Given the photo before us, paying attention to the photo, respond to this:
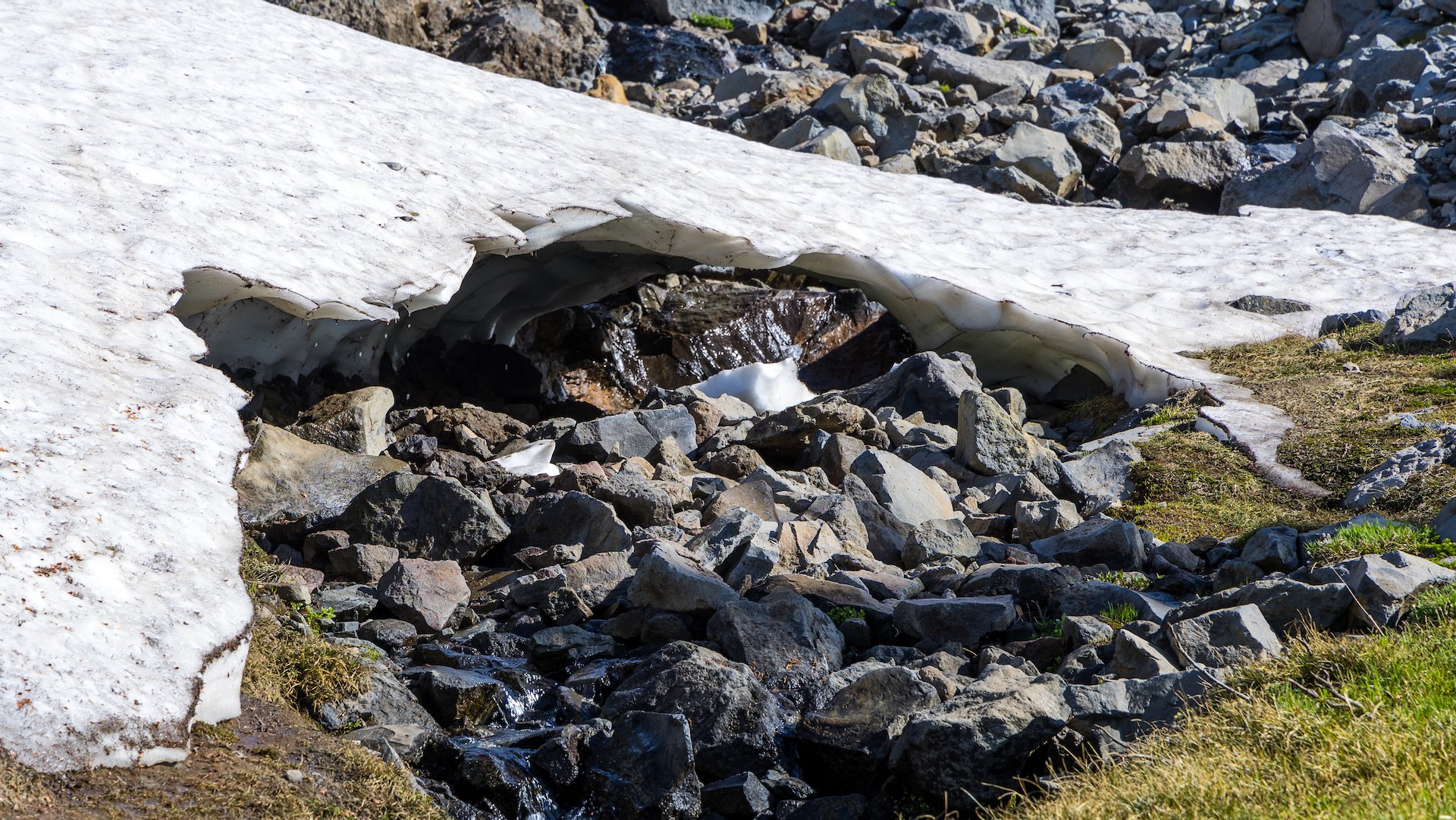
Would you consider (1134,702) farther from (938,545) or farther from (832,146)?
(832,146)

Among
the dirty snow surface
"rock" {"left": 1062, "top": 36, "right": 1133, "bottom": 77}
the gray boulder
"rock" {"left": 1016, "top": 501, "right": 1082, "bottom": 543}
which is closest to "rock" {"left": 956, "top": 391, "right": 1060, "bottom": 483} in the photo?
"rock" {"left": 1016, "top": 501, "right": 1082, "bottom": 543}

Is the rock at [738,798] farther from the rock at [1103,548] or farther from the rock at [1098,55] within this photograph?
the rock at [1098,55]

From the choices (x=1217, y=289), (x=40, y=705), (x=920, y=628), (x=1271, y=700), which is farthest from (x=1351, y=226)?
(x=40, y=705)

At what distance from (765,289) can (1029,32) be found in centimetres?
1687

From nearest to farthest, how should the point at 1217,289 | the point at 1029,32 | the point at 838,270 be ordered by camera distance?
the point at 838,270 → the point at 1217,289 → the point at 1029,32

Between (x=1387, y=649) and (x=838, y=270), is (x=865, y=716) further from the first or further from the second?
(x=838, y=270)

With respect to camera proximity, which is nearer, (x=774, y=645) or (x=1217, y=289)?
(x=774, y=645)

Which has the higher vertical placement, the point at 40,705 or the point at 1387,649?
the point at 1387,649

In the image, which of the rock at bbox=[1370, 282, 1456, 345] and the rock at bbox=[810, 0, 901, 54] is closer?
the rock at bbox=[1370, 282, 1456, 345]

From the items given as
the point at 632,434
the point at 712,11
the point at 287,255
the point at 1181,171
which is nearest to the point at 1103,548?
the point at 632,434

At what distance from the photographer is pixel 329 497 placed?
324 inches

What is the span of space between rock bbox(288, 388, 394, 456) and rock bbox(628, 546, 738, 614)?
135 inches

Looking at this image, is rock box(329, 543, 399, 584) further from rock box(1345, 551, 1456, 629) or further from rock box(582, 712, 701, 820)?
rock box(1345, 551, 1456, 629)

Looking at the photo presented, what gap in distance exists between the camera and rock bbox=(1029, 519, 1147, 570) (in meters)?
7.02
